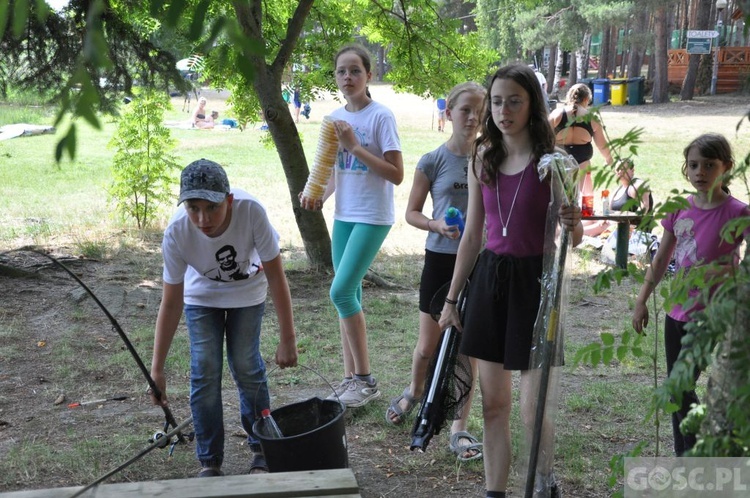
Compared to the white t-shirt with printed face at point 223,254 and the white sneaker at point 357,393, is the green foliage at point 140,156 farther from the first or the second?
the white t-shirt with printed face at point 223,254

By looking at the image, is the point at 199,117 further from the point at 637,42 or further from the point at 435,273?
the point at 435,273

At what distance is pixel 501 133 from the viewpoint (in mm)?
3221

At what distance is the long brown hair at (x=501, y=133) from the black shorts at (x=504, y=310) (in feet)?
1.08

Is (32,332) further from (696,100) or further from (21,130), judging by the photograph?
(696,100)

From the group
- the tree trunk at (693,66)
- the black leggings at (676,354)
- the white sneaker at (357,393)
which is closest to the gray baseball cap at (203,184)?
the white sneaker at (357,393)

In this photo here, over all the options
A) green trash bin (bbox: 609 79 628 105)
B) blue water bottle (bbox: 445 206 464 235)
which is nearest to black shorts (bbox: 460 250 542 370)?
blue water bottle (bbox: 445 206 464 235)

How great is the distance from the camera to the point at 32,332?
20.4ft

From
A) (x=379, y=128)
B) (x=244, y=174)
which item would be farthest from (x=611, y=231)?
(x=244, y=174)

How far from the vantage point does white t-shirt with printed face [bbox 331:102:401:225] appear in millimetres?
4371

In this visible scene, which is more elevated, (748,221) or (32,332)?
(748,221)

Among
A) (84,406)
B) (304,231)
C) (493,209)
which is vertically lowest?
(84,406)

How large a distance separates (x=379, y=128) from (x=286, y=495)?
250cm

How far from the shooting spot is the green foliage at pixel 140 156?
9.32 m

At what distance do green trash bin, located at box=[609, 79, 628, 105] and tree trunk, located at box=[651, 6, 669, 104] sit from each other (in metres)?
1.07
